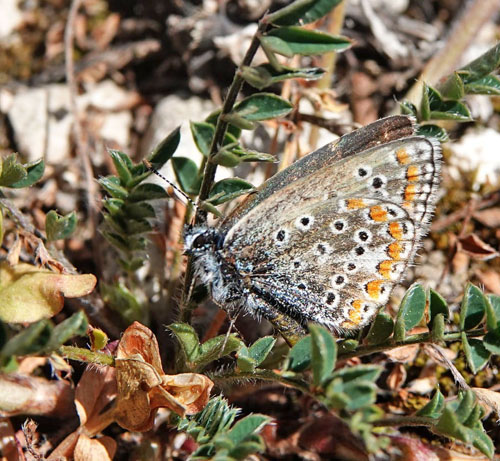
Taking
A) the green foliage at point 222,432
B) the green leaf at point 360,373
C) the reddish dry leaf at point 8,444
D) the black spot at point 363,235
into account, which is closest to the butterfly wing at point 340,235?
the black spot at point 363,235

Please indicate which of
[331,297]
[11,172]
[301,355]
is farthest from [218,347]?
[11,172]

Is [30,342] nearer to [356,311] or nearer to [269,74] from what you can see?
[269,74]

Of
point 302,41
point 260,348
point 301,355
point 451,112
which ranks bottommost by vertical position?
point 260,348

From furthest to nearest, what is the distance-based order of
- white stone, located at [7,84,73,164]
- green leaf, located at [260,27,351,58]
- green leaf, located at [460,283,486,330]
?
white stone, located at [7,84,73,164]
green leaf, located at [460,283,486,330]
green leaf, located at [260,27,351,58]

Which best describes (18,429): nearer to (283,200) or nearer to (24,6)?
(283,200)

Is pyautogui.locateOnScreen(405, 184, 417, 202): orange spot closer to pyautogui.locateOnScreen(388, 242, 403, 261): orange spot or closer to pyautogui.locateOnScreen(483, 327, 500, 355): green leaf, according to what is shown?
pyautogui.locateOnScreen(388, 242, 403, 261): orange spot

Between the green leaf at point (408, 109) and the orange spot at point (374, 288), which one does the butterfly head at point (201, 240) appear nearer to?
the orange spot at point (374, 288)

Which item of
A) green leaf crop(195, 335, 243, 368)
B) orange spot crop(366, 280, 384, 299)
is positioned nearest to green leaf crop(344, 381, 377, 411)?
green leaf crop(195, 335, 243, 368)
